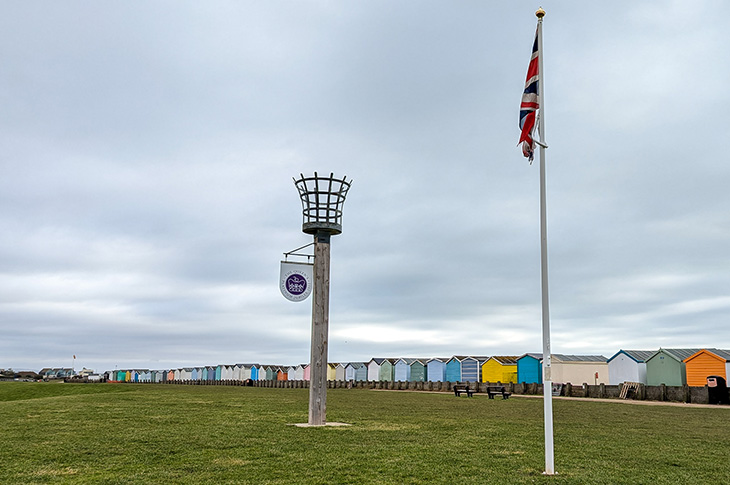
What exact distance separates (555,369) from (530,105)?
42.9m

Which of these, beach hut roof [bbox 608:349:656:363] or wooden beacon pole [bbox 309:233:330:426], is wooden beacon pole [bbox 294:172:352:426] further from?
beach hut roof [bbox 608:349:656:363]

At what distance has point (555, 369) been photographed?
4934 centimetres

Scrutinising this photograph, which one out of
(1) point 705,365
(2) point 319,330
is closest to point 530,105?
(2) point 319,330

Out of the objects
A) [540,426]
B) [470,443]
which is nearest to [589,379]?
[540,426]

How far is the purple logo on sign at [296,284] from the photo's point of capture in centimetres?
1550

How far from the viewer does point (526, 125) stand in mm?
10312

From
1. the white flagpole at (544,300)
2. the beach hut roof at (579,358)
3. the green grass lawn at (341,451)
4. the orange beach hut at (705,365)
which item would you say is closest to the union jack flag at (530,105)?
the white flagpole at (544,300)

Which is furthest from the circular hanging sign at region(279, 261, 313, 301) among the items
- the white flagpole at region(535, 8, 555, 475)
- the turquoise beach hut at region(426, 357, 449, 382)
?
the turquoise beach hut at region(426, 357, 449, 382)

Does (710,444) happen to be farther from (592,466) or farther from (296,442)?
(296,442)

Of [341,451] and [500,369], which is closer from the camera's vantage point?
[341,451]

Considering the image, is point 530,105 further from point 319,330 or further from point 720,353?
point 720,353

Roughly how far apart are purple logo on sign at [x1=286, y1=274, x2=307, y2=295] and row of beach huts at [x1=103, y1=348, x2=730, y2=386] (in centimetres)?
3287

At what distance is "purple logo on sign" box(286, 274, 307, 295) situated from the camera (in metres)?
15.5

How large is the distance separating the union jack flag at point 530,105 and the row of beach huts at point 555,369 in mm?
34612
